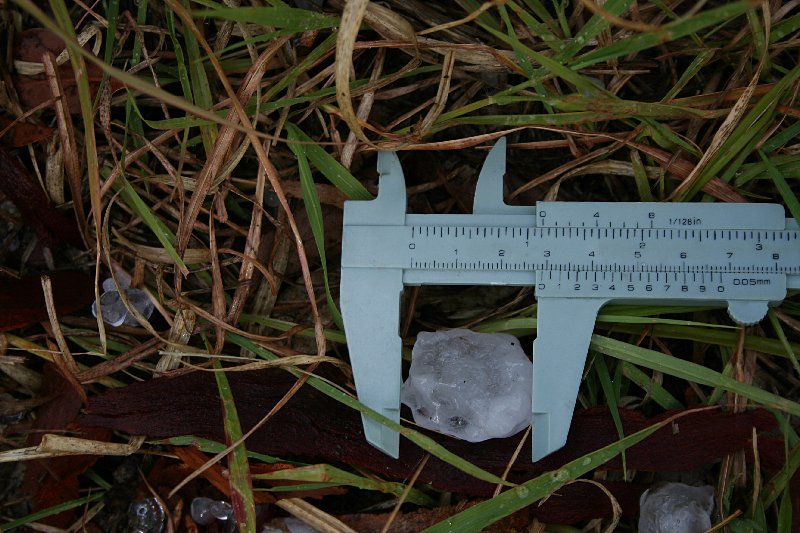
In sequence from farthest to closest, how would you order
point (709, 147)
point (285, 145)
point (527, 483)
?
1. point (285, 145)
2. point (709, 147)
3. point (527, 483)

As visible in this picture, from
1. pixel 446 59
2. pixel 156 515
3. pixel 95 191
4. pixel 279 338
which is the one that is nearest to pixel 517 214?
pixel 446 59

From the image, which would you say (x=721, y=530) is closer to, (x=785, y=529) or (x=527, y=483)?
(x=785, y=529)

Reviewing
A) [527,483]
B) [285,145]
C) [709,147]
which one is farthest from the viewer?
[285,145]

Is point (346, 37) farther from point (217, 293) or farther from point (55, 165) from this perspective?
point (55, 165)

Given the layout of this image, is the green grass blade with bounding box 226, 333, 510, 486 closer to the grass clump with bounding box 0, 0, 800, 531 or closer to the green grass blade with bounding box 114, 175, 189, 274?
the grass clump with bounding box 0, 0, 800, 531

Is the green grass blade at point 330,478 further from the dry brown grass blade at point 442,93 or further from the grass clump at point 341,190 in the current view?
the dry brown grass blade at point 442,93

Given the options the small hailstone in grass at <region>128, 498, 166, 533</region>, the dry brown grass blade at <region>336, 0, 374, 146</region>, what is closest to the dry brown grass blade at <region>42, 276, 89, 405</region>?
the small hailstone in grass at <region>128, 498, 166, 533</region>

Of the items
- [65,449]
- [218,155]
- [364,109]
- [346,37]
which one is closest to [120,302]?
[65,449]
